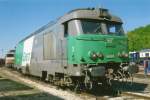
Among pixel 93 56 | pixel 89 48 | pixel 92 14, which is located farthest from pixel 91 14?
pixel 93 56

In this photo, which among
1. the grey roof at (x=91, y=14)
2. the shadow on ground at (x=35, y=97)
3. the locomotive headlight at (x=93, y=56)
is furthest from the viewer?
the grey roof at (x=91, y=14)

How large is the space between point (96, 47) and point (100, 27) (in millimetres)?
1190

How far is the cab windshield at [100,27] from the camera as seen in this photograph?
531 inches

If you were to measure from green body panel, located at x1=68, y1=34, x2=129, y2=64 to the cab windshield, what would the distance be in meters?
0.42

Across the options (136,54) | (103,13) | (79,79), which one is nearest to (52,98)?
(79,79)

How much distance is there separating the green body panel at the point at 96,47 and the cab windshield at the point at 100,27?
0.42 meters

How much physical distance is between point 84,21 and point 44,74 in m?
6.53

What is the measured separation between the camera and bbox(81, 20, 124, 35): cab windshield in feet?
44.3

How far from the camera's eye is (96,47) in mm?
12969

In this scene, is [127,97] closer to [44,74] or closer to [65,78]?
[65,78]

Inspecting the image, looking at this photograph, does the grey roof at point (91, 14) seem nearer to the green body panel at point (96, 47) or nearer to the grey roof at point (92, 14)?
the grey roof at point (92, 14)

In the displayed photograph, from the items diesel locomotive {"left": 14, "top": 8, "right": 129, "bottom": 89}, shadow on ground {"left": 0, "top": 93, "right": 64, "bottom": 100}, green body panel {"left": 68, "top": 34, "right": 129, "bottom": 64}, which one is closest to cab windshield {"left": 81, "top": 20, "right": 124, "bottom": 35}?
diesel locomotive {"left": 14, "top": 8, "right": 129, "bottom": 89}

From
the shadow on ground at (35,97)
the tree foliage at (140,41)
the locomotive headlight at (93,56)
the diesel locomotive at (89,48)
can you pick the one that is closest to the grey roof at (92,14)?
the diesel locomotive at (89,48)

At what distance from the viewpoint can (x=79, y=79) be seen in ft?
46.3
